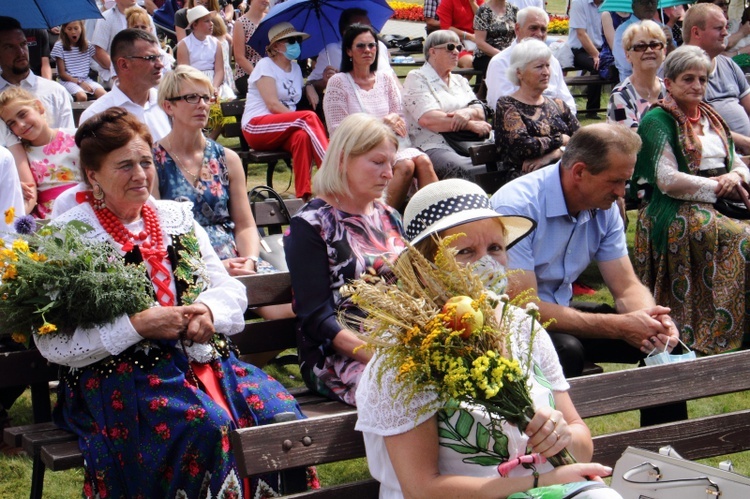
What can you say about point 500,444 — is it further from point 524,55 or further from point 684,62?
point 524,55

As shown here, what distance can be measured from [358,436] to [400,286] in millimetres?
751

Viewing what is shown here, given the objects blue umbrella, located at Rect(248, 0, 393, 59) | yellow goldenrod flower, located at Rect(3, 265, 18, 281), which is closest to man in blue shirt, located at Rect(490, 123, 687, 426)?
yellow goldenrod flower, located at Rect(3, 265, 18, 281)

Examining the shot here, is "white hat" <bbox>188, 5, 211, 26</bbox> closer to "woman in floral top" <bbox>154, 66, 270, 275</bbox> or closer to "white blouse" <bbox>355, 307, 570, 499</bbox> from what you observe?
"woman in floral top" <bbox>154, 66, 270, 275</bbox>

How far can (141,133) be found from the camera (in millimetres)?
4211

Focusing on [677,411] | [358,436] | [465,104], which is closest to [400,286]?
[358,436]

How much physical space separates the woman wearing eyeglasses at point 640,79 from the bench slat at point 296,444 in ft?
16.4

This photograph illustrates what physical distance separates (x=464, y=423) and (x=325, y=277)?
148cm

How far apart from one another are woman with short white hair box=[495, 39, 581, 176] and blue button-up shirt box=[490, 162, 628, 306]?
7.20 ft

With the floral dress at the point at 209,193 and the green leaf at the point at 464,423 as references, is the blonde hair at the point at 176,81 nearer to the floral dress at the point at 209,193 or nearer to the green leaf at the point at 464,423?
the floral dress at the point at 209,193

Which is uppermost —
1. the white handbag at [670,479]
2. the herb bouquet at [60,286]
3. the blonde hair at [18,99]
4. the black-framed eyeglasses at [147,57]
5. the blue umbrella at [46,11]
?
the blue umbrella at [46,11]

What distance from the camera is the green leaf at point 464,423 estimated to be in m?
2.84

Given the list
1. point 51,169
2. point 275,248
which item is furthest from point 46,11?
point 275,248

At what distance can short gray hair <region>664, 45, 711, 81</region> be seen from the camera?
250 inches

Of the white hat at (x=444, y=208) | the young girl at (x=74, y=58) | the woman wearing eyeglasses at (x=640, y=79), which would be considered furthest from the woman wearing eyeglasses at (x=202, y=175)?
the young girl at (x=74, y=58)
